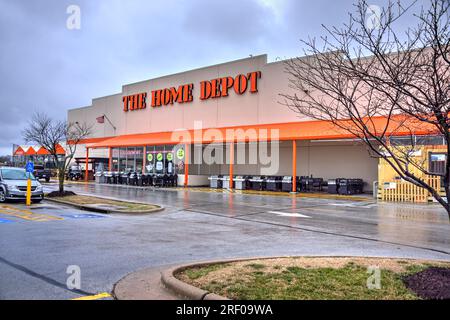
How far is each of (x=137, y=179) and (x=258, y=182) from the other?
1149cm

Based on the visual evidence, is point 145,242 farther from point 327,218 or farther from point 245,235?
point 327,218

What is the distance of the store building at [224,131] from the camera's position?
2686 cm

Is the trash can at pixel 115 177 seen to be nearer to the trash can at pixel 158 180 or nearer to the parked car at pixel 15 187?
the trash can at pixel 158 180

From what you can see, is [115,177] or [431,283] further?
[115,177]

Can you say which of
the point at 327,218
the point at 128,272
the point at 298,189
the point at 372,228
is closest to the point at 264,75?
the point at 298,189

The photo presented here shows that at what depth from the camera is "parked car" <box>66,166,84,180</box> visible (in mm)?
40844

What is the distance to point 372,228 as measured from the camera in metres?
11.5

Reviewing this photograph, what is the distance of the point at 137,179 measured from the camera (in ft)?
109

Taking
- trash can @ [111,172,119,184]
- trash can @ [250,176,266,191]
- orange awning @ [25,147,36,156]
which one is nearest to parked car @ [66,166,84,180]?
trash can @ [111,172,119,184]

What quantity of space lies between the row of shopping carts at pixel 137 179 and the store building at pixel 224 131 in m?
1.14

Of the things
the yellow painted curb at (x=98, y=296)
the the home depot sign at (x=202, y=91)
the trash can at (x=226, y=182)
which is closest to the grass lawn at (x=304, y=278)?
the yellow painted curb at (x=98, y=296)

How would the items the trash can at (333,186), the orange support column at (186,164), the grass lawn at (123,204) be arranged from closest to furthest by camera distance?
the grass lawn at (123,204) → the trash can at (333,186) → the orange support column at (186,164)

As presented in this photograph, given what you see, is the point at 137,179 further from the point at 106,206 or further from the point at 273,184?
the point at 106,206

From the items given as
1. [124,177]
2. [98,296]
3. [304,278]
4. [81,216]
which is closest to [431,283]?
[304,278]
